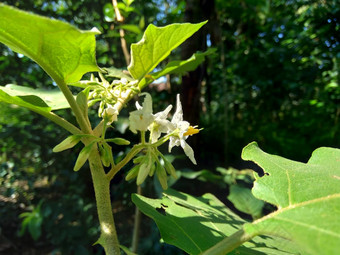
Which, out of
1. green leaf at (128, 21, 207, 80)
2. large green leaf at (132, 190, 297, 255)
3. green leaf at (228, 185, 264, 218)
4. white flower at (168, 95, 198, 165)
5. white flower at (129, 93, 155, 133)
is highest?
green leaf at (128, 21, 207, 80)

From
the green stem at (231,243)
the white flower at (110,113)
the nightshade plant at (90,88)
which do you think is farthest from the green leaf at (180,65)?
the green stem at (231,243)

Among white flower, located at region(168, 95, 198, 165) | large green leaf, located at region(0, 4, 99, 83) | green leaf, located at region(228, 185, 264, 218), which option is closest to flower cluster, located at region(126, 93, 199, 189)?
white flower, located at region(168, 95, 198, 165)

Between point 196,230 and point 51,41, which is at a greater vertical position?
point 51,41

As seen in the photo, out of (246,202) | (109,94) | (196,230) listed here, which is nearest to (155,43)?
(109,94)

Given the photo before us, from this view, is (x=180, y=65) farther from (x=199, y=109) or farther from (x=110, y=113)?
(x=199, y=109)

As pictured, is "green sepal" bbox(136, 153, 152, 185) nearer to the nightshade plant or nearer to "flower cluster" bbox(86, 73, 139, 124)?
the nightshade plant

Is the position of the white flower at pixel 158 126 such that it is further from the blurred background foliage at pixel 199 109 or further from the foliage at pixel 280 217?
the blurred background foliage at pixel 199 109
